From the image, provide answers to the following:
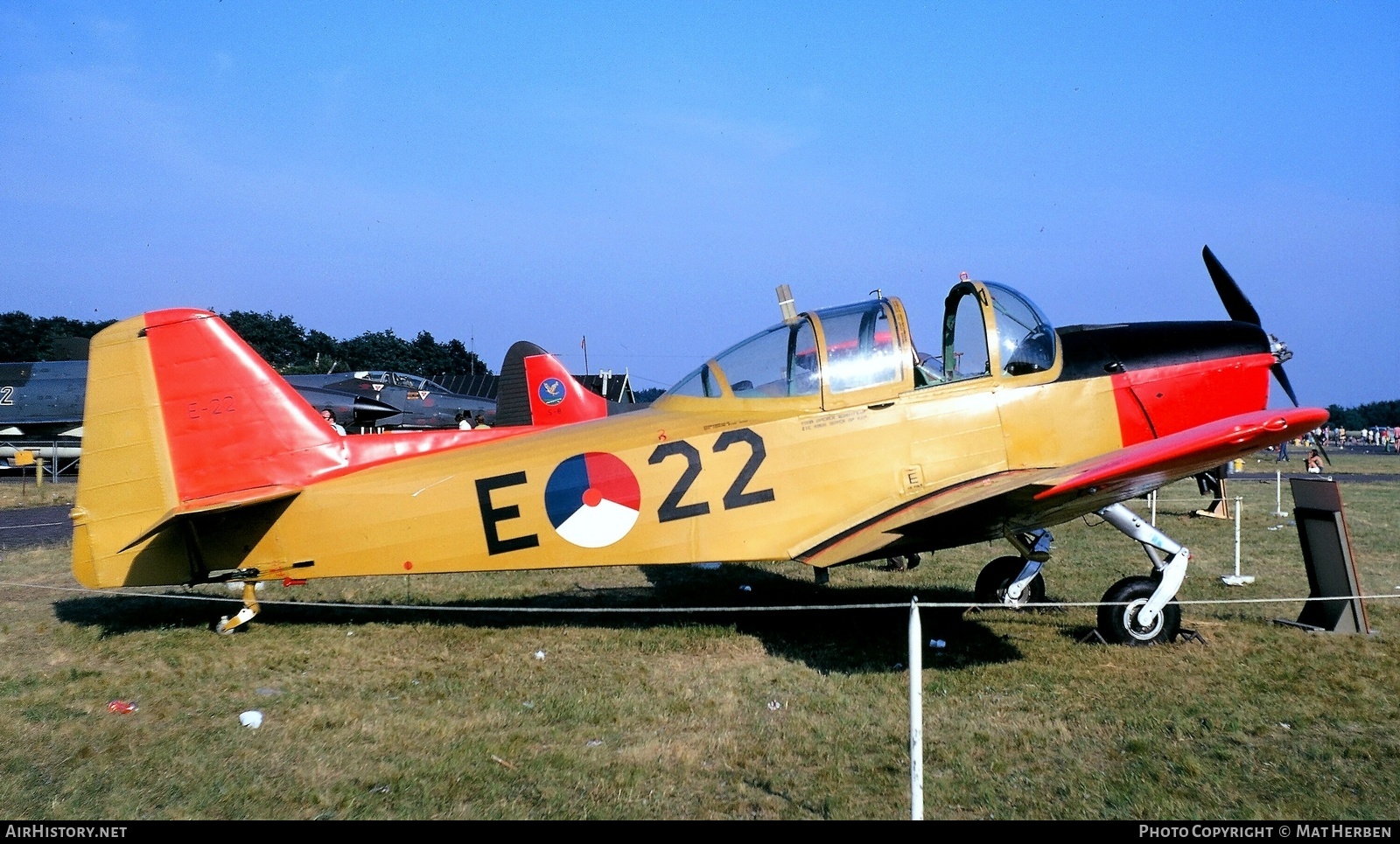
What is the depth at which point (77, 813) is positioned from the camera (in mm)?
3783

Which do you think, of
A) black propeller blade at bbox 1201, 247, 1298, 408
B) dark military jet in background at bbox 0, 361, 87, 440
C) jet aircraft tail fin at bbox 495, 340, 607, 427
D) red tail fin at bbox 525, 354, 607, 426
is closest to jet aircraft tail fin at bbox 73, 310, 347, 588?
jet aircraft tail fin at bbox 495, 340, 607, 427

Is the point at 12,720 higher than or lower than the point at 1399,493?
higher

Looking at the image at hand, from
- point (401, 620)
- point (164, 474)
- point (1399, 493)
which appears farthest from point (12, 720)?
point (1399, 493)

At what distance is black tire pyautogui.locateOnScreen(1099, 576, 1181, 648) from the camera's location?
6.34 metres

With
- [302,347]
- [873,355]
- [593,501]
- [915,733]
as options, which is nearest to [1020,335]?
[873,355]

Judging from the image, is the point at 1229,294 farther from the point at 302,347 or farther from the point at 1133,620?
the point at 302,347

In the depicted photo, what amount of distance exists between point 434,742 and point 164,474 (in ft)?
11.6

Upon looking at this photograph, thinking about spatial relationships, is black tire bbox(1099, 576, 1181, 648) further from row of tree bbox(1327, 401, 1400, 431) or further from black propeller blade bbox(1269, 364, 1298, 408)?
row of tree bbox(1327, 401, 1400, 431)

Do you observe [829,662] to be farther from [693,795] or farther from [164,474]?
[164,474]

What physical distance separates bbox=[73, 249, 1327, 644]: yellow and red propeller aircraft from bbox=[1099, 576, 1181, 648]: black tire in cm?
2

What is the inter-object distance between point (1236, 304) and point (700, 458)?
4.75m

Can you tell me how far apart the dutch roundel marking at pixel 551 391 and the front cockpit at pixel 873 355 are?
4.93 m

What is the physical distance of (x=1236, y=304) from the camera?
7551 mm

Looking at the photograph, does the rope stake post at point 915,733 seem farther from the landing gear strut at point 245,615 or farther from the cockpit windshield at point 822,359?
the landing gear strut at point 245,615
